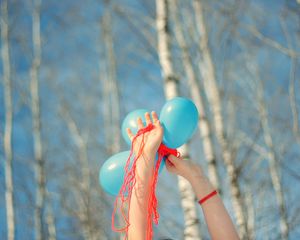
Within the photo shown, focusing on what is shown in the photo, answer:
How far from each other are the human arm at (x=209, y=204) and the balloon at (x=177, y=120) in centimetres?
10

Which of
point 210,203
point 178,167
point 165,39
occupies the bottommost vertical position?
point 210,203

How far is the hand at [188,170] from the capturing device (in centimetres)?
173

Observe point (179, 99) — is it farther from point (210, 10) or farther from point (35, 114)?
point (35, 114)

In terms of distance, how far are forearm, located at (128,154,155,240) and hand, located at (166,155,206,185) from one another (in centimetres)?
22

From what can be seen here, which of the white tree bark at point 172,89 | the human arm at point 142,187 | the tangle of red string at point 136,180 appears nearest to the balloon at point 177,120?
the tangle of red string at point 136,180

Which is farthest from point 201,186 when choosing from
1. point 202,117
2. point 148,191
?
point 202,117

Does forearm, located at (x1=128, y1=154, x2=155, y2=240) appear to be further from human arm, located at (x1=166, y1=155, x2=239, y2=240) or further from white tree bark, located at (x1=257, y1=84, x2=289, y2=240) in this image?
white tree bark, located at (x1=257, y1=84, x2=289, y2=240)

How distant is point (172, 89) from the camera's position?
132 inches

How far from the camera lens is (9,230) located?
23.3ft

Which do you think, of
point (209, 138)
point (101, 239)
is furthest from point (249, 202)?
point (209, 138)

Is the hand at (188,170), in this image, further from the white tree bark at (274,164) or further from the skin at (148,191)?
the white tree bark at (274,164)

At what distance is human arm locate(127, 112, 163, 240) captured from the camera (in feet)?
4.89

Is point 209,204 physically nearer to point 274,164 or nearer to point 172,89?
point 172,89

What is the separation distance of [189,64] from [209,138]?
3.02ft
